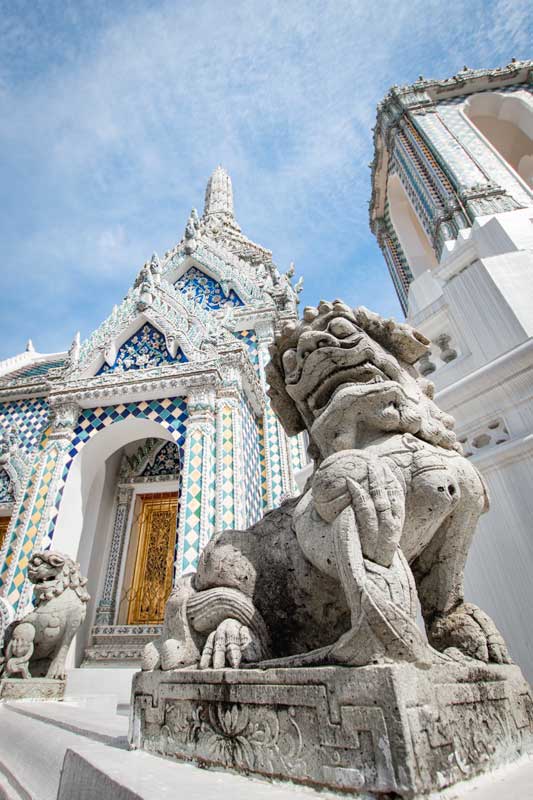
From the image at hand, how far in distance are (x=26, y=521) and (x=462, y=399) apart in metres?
6.12

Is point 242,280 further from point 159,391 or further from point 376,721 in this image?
point 376,721

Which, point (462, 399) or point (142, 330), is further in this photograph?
point (142, 330)

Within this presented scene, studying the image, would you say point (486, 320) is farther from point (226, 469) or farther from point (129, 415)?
point (129, 415)

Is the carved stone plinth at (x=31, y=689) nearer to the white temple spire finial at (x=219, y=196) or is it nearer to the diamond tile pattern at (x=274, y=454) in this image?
the diamond tile pattern at (x=274, y=454)

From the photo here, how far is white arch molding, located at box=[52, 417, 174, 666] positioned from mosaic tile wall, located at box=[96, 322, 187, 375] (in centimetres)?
116

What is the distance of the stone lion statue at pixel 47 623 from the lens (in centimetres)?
471

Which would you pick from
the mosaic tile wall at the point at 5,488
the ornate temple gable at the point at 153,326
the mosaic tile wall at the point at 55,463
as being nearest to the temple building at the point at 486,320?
the ornate temple gable at the point at 153,326

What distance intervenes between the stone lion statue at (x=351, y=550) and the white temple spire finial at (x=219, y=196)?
16.3 m

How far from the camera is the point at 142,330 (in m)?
8.37

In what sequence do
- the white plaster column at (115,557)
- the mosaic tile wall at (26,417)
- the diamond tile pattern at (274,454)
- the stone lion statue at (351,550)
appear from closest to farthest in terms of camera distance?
the stone lion statue at (351,550), the white plaster column at (115,557), the diamond tile pattern at (274,454), the mosaic tile wall at (26,417)

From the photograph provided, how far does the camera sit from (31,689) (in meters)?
4.55

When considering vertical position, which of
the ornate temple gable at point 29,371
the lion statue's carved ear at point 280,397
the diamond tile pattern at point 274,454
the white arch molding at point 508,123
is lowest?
the lion statue's carved ear at point 280,397

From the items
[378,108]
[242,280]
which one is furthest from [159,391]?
[378,108]

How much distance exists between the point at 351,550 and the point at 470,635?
24.9 inches
